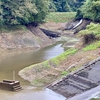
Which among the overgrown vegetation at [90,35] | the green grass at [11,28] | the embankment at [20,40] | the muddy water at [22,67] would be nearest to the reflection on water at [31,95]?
the muddy water at [22,67]

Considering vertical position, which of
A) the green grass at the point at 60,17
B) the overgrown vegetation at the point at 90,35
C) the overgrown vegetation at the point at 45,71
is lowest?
the overgrown vegetation at the point at 45,71

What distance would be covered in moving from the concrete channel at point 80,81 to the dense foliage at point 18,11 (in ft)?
85.5

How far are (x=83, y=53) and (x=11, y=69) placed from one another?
27.9 feet

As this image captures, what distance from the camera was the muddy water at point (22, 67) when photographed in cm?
2461

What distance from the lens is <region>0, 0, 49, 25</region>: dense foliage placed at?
52.0 m

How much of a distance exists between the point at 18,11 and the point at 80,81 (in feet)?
94.9

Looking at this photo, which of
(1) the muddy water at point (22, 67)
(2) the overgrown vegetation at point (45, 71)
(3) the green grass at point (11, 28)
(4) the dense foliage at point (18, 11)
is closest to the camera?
(1) the muddy water at point (22, 67)

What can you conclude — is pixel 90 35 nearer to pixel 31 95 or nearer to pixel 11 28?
pixel 31 95

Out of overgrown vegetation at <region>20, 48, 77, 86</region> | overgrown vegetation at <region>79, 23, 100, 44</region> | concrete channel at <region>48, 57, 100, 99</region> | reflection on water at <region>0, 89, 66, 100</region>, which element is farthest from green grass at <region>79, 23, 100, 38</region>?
reflection on water at <region>0, 89, 66, 100</region>

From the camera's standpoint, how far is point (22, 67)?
36.0 m

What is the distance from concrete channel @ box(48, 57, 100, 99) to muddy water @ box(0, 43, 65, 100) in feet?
2.47

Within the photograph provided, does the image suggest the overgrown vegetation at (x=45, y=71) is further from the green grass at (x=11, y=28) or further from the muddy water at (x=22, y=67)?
the green grass at (x=11, y=28)

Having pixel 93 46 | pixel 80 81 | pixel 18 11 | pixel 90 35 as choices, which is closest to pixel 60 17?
pixel 18 11

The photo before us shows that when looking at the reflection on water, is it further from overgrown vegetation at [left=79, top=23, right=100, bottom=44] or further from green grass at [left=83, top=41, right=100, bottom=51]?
overgrown vegetation at [left=79, top=23, right=100, bottom=44]
